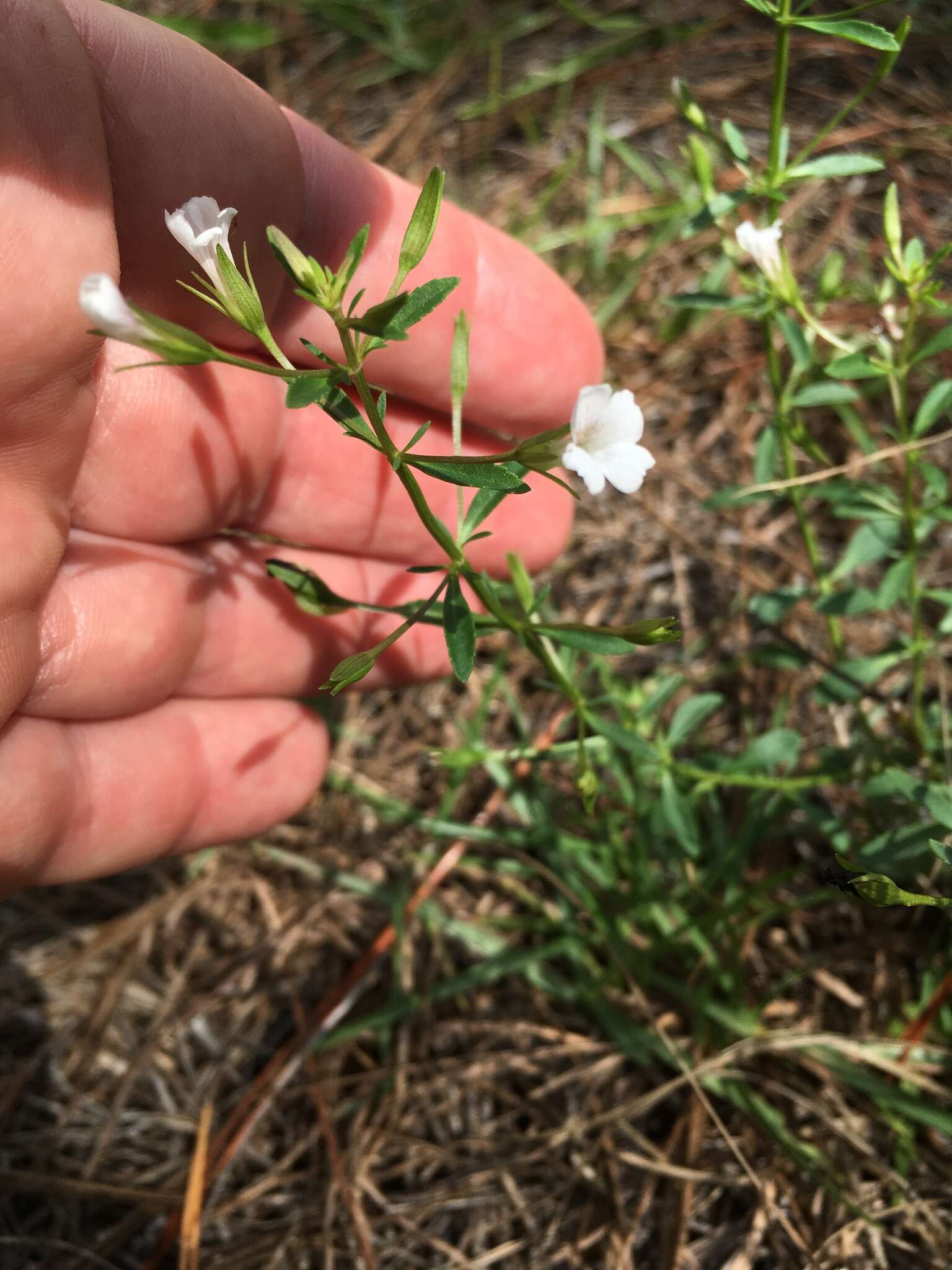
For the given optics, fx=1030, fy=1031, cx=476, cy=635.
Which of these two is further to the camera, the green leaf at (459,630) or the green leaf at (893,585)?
the green leaf at (893,585)

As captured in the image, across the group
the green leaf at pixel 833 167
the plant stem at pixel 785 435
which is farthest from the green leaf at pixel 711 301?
the green leaf at pixel 833 167

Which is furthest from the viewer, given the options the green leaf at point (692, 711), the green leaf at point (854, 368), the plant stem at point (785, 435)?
the green leaf at point (692, 711)

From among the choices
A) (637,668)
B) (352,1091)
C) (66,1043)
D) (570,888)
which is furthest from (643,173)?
(66,1043)

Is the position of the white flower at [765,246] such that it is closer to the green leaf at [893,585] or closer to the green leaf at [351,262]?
the green leaf at [893,585]

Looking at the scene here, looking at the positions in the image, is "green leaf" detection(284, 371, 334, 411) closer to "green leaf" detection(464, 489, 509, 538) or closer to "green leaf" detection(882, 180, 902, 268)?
"green leaf" detection(464, 489, 509, 538)

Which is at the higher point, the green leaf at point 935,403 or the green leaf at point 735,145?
the green leaf at point 735,145

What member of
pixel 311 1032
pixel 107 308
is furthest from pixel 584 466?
pixel 311 1032

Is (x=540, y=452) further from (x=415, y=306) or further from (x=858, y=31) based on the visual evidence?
(x=858, y=31)
